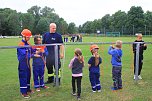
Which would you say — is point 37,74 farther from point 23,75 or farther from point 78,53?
point 78,53

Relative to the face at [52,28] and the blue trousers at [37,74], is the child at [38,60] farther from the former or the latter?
the face at [52,28]

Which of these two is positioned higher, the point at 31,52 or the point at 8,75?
the point at 31,52

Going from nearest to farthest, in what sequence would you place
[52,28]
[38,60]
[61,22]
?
[38,60]
[52,28]
[61,22]

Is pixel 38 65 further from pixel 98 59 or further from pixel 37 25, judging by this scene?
pixel 37 25

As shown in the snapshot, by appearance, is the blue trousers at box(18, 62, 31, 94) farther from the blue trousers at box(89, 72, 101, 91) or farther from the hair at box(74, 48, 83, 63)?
the blue trousers at box(89, 72, 101, 91)

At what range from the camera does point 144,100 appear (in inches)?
307

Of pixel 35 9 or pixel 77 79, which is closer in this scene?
pixel 77 79

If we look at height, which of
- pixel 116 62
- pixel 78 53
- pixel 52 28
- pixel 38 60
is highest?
pixel 52 28

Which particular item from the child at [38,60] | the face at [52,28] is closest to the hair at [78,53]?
the child at [38,60]

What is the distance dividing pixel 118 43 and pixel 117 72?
91 cm

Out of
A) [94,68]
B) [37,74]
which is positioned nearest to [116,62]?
[94,68]

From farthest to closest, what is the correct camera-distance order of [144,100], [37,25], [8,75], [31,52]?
[37,25] < [8,75] < [31,52] < [144,100]

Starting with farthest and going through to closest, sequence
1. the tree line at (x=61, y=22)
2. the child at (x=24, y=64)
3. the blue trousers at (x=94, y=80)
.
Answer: the tree line at (x=61, y=22)
the blue trousers at (x=94, y=80)
the child at (x=24, y=64)

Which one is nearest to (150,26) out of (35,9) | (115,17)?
(115,17)
